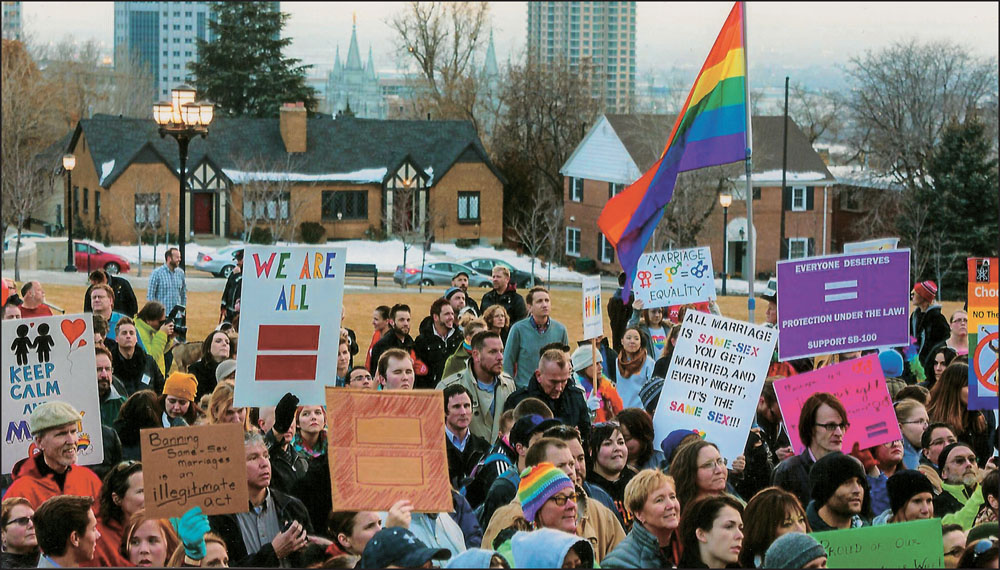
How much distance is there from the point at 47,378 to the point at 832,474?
4383 millimetres

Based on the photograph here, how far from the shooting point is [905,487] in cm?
706

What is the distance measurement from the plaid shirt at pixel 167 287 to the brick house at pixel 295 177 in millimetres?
40615

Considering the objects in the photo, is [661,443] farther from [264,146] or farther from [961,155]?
[264,146]

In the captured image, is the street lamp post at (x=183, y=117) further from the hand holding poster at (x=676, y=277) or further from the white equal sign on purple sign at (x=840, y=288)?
the white equal sign on purple sign at (x=840, y=288)

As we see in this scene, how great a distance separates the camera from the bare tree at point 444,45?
7831cm

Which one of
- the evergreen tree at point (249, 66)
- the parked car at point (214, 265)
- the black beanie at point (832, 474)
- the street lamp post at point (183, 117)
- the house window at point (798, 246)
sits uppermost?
the evergreen tree at point (249, 66)

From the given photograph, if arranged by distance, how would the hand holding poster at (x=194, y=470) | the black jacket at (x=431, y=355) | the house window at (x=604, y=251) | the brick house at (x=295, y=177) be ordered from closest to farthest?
the hand holding poster at (x=194, y=470)
the black jacket at (x=431, y=355)
the brick house at (x=295, y=177)
the house window at (x=604, y=251)

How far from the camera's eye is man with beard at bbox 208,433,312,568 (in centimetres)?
669

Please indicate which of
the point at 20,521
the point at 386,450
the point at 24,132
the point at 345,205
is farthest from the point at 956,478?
the point at 24,132

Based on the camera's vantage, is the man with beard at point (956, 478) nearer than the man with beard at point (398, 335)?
Yes

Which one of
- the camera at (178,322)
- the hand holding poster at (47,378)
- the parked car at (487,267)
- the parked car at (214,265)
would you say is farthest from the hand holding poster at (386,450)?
the parked car at (487,267)

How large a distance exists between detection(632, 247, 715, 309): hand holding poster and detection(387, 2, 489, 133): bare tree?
6432 centimetres

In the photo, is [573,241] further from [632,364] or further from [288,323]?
[288,323]

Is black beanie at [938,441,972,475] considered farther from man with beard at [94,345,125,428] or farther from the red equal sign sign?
man with beard at [94,345,125,428]
